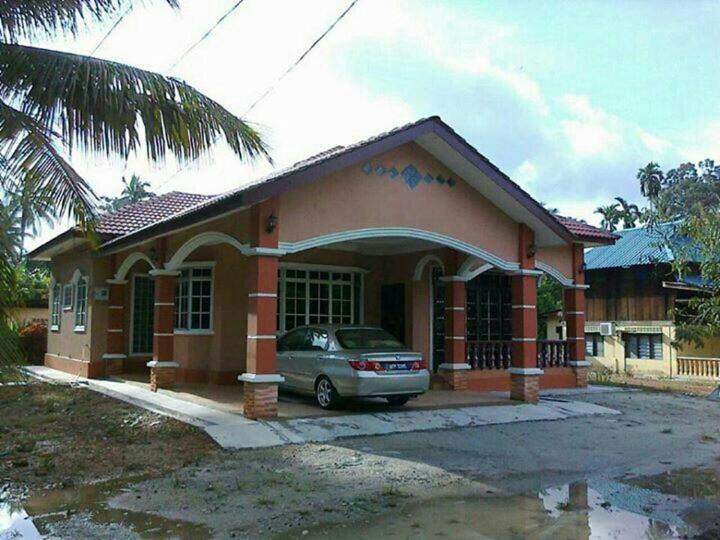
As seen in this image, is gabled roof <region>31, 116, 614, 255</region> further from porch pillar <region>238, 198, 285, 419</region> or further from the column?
the column

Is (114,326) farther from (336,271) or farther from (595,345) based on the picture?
(595,345)

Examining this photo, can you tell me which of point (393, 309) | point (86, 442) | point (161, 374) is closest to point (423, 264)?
point (393, 309)

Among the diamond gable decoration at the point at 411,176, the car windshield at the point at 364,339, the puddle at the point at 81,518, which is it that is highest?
the diamond gable decoration at the point at 411,176

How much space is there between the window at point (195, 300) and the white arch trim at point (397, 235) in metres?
5.39

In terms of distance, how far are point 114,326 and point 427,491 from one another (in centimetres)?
1172

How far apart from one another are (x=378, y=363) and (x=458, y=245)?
2.97 meters

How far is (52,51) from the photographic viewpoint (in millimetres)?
7805

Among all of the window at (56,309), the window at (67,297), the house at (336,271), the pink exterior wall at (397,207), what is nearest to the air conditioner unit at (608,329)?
the house at (336,271)

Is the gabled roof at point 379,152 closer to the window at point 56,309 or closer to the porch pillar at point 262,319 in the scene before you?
the porch pillar at point 262,319

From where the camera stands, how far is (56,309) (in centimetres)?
2053

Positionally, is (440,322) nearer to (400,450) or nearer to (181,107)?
(400,450)

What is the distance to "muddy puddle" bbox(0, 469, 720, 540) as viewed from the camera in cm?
596

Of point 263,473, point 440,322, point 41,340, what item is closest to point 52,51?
point 263,473

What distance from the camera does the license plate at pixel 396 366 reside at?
1134cm
